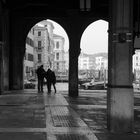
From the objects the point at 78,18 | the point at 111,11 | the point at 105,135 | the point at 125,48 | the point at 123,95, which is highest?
the point at 78,18

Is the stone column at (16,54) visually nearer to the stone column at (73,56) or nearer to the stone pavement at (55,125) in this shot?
the stone column at (73,56)

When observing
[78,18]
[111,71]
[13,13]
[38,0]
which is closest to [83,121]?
[111,71]

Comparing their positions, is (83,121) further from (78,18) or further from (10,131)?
(78,18)

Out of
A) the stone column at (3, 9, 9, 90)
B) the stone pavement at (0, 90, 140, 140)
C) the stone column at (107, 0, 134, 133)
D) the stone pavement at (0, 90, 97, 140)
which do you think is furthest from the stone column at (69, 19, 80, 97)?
the stone column at (107, 0, 134, 133)

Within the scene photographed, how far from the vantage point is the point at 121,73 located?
1340cm

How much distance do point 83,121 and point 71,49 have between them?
16.5 meters

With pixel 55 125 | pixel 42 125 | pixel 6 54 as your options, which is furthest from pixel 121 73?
pixel 6 54

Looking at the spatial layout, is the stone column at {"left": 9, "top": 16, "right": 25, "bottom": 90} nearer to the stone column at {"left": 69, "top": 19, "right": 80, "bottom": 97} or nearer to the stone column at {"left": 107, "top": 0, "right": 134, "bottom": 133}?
the stone column at {"left": 69, "top": 19, "right": 80, "bottom": 97}

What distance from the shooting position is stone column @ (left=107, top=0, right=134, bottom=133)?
525 inches

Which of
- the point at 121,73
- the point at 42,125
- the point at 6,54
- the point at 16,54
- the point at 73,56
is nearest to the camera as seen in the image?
the point at 121,73

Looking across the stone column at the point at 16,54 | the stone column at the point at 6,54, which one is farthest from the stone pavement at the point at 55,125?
the stone column at the point at 16,54

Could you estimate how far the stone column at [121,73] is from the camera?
1334 centimetres

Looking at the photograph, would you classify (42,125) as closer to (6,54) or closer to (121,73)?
(121,73)

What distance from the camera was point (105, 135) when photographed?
41.9 ft
